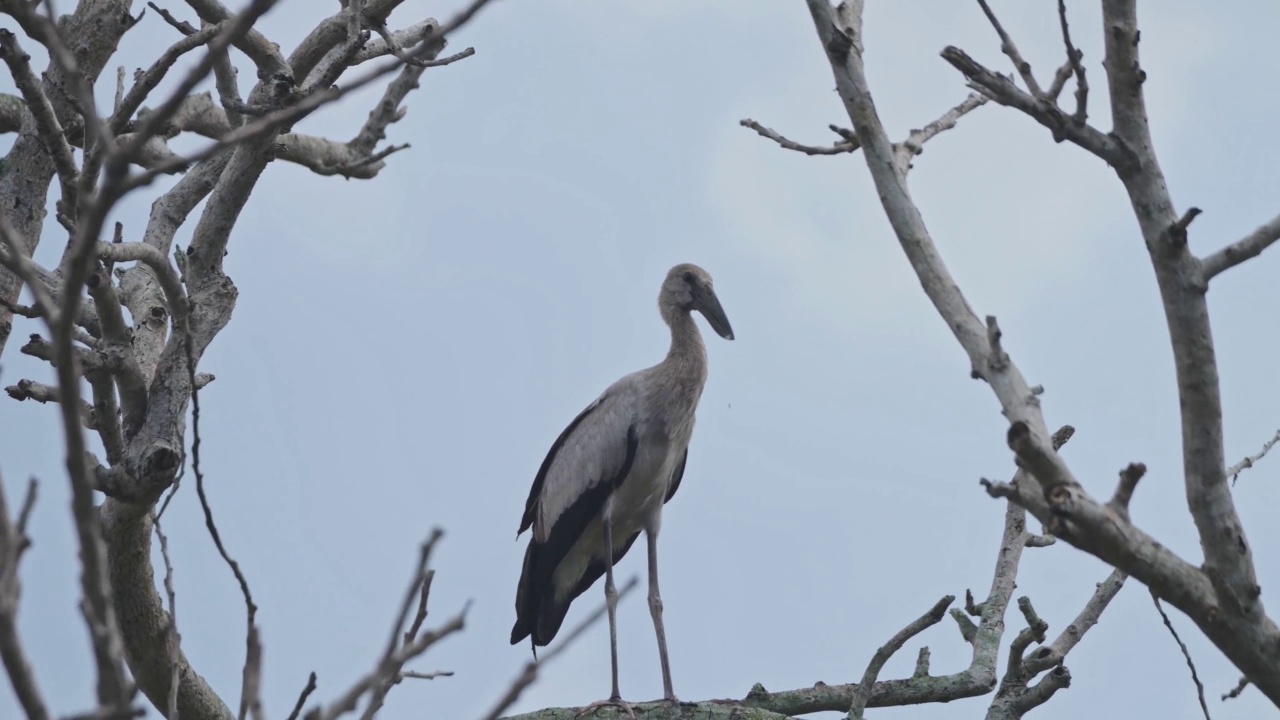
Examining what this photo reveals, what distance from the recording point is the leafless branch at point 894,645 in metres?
5.68

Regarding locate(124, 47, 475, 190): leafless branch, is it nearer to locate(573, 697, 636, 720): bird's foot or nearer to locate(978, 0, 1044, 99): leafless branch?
locate(978, 0, 1044, 99): leafless branch

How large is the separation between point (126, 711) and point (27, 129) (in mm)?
5863

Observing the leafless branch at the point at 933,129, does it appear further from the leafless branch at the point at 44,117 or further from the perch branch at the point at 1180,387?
the leafless branch at the point at 44,117

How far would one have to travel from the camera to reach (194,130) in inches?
328

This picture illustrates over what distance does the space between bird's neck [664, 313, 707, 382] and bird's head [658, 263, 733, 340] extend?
0.11 m

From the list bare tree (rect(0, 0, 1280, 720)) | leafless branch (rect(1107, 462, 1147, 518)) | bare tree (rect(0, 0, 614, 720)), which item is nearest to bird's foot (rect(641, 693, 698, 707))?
bare tree (rect(0, 0, 1280, 720))

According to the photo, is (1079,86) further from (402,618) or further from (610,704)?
(610,704)

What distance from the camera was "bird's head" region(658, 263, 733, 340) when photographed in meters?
9.89

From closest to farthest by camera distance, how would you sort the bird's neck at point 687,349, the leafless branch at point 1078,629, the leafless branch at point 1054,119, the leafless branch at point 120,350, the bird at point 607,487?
the leafless branch at point 1054,119 < the leafless branch at point 120,350 < the leafless branch at point 1078,629 < the bird at point 607,487 < the bird's neck at point 687,349

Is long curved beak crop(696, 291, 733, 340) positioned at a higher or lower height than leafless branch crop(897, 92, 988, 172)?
higher

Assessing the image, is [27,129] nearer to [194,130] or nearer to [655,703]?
[194,130]

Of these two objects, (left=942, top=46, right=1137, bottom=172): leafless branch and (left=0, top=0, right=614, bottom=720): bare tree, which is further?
(left=942, top=46, right=1137, bottom=172): leafless branch

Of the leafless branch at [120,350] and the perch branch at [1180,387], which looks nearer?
the perch branch at [1180,387]

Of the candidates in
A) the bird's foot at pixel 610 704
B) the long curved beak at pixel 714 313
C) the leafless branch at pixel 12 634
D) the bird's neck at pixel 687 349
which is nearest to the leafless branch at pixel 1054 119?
the leafless branch at pixel 12 634
